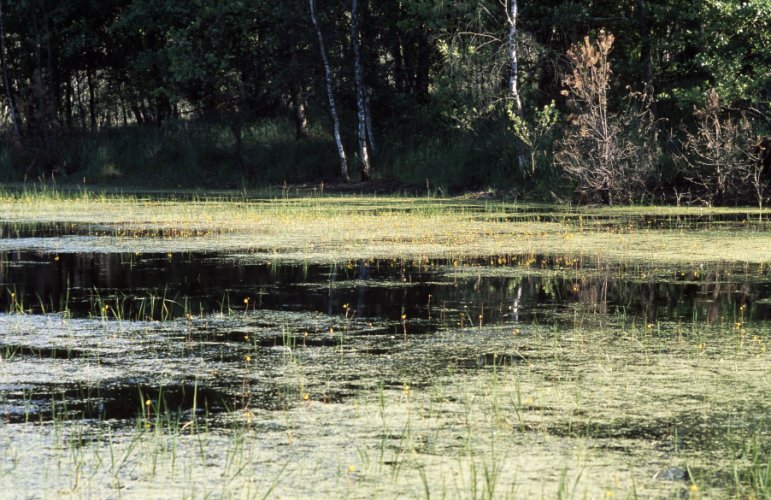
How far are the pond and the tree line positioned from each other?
35.7 ft

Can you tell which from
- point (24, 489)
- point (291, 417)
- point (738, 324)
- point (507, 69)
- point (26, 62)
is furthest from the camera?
point (26, 62)

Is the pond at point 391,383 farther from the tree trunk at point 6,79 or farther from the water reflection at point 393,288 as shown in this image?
the tree trunk at point 6,79

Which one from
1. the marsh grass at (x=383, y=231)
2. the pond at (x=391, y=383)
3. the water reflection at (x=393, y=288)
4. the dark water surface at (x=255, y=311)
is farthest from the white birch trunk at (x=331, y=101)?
the pond at (x=391, y=383)

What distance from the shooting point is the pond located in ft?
15.0

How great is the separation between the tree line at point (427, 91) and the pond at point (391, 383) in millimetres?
10884

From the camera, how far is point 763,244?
13.3 meters

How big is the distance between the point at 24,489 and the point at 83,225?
13.5m

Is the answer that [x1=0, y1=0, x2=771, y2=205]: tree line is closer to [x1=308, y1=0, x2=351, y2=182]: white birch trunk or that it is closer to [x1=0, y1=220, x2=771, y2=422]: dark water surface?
[x1=308, y1=0, x2=351, y2=182]: white birch trunk

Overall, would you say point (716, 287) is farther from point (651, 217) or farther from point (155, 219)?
point (155, 219)

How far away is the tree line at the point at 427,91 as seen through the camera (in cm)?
2119

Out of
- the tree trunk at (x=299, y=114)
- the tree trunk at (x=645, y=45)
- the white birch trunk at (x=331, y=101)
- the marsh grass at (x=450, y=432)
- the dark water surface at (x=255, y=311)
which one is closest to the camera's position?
the marsh grass at (x=450, y=432)

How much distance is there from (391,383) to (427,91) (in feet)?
85.2

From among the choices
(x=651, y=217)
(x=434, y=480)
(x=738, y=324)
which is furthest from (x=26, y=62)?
(x=434, y=480)

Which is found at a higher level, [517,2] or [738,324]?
[517,2]
